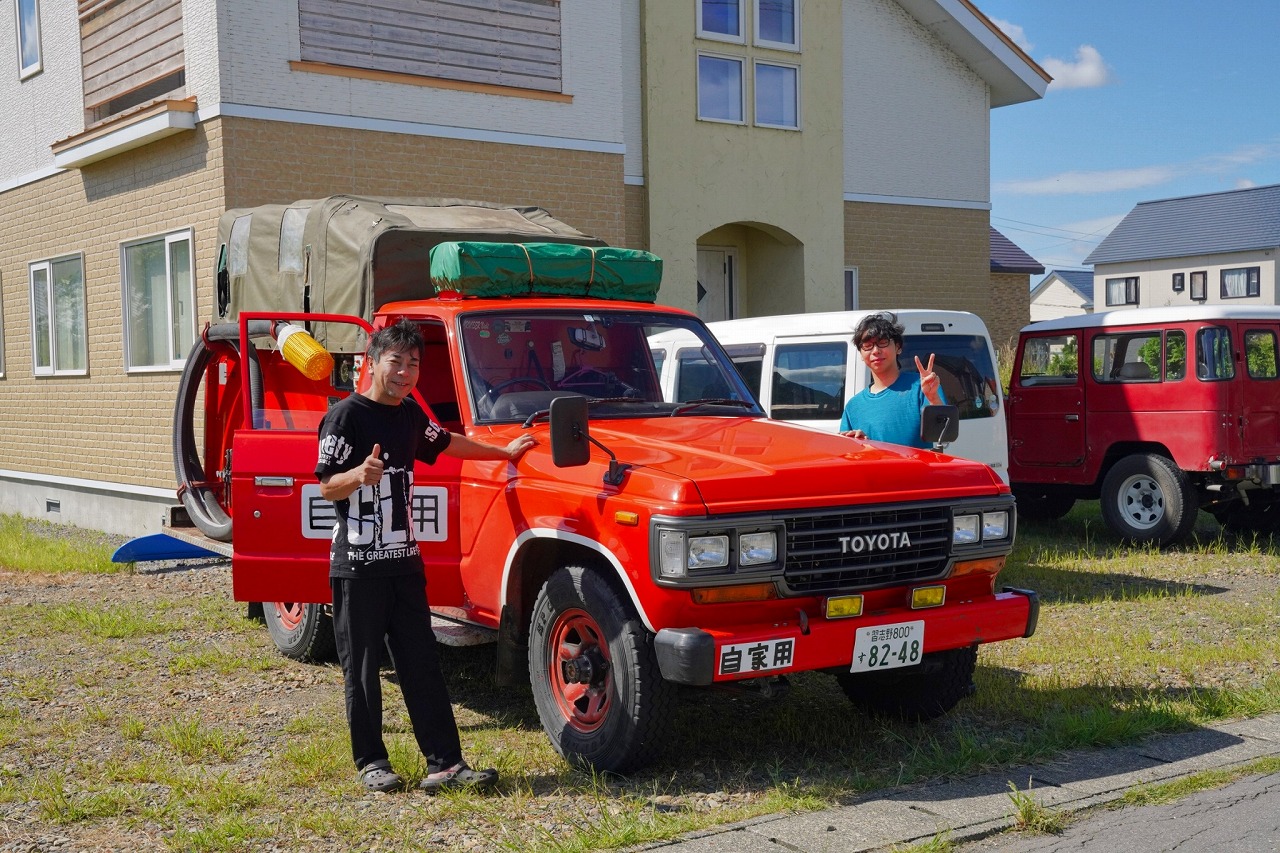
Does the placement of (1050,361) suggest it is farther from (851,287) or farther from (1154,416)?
(851,287)

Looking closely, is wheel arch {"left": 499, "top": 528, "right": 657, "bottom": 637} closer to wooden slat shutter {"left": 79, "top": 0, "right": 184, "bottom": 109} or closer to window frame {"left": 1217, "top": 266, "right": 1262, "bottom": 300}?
wooden slat shutter {"left": 79, "top": 0, "right": 184, "bottom": 109}

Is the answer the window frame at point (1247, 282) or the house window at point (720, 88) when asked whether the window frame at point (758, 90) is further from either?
the window frame at point (1247, 282)

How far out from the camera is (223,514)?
913 centimetres

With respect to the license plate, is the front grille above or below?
above

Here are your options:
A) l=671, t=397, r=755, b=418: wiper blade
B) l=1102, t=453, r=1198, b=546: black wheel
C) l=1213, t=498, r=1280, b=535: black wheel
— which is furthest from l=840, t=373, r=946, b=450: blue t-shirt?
l=1213, t=498, r=1280, b=535: black wheel

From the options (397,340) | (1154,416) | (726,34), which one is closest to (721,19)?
(726,34)

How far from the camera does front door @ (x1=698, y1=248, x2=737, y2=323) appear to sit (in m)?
18.5

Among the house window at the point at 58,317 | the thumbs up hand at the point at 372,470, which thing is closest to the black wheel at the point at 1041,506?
the thumbs up hand at the point at 372,470

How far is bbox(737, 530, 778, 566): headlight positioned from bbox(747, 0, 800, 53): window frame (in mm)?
13606

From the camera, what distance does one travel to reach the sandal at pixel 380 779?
17.2 ft

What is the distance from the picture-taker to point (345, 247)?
25.2ft

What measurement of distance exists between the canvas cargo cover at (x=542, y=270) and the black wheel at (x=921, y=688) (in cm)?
239

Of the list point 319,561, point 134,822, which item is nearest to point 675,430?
point 319,561

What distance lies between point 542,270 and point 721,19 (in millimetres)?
11493
